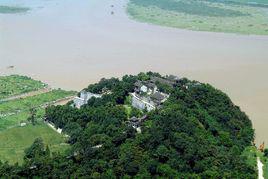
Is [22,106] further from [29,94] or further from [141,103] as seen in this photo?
[141,103]

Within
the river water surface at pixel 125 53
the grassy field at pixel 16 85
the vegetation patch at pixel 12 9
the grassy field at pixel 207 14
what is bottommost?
the grassy field at pixel 16 85

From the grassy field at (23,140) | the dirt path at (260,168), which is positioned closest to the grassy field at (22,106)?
the grassy field at (23,140)

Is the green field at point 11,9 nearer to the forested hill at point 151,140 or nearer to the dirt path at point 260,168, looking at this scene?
the forested hill at point 151,140

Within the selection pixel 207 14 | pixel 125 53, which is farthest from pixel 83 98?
pixel 207 14

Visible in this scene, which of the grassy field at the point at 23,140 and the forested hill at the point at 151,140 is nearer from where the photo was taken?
the forested hill at the point at 151,140

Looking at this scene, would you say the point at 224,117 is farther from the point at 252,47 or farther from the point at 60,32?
the point at 60,32

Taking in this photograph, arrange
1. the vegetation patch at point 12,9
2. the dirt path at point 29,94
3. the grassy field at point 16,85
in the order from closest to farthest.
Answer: the dirt path at point 29,94 < the grassy field at point 16,85 < the vegetation patch at point 12,9
